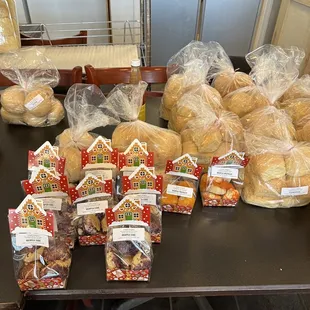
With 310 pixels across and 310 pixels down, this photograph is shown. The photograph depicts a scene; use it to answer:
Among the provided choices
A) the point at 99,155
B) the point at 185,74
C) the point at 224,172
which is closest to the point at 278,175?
the point at 224,172

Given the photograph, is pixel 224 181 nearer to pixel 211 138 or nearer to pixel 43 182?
pixel 211 138

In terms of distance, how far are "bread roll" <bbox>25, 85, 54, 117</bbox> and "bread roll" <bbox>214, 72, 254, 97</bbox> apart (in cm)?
64

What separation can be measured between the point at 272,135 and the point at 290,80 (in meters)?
0.31

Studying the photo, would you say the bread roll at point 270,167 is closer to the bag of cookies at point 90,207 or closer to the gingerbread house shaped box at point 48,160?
the bag of cookies at point 90,207

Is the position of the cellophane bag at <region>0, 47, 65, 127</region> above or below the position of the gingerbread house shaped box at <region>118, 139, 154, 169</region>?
below

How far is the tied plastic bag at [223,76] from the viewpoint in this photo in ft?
3.76

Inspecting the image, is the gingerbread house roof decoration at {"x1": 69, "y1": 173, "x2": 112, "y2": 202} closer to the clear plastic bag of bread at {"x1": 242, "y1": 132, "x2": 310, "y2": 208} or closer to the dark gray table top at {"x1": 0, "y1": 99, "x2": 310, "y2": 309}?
the dark gray table top at {"x1": 0, "y1": 99, "x2": 310, "y2": 309}

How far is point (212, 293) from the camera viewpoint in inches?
23.6

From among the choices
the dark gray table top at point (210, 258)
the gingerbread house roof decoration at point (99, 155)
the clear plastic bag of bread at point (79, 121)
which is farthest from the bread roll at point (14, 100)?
the gingerbread house roof decoration at point (99, 155)

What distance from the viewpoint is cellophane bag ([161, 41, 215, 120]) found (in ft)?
3.55

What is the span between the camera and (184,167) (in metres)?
0.73

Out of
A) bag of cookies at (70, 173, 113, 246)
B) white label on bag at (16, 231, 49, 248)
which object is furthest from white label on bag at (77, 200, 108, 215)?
white label on bag at (16, 231, 49, 248)

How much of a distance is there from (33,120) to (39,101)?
0.27 feet

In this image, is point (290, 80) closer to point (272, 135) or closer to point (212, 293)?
point (272, 135)
